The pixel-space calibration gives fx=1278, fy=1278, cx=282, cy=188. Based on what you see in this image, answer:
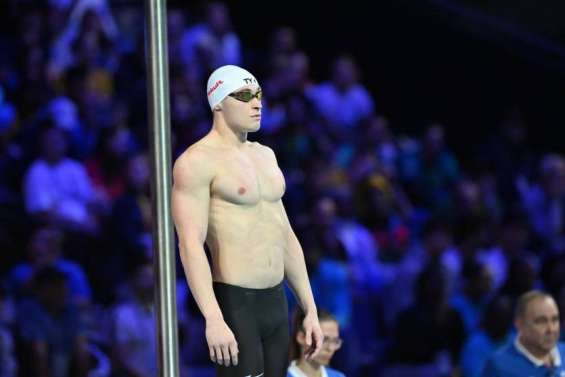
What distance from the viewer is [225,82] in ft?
17.6

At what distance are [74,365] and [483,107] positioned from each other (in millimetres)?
6676

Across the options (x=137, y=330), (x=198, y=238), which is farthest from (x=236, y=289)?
(x=137, y=330)

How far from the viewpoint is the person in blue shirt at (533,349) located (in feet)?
23.4

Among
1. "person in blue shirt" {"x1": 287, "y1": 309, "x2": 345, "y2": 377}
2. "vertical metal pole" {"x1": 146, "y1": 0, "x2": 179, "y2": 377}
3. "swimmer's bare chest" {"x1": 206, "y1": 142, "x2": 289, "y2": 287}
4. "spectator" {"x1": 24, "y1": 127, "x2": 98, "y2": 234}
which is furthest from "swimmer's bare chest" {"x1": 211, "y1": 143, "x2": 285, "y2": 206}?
"spectator" {"x1": 24, "y1": 127, "x2": 98, "y2": 234}

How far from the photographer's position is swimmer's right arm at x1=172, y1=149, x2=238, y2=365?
5.04 m

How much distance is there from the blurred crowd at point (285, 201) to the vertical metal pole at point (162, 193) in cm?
447

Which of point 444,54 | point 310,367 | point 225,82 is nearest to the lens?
point 225,82

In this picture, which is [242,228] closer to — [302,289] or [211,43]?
[302,289]

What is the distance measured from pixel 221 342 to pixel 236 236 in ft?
1.56

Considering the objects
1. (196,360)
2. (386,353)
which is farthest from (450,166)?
(196,360)

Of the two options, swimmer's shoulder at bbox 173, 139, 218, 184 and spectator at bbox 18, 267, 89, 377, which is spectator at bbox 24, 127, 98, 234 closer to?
spectator at bbox 18, 267, 89, 377

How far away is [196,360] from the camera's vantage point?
9.98 metres

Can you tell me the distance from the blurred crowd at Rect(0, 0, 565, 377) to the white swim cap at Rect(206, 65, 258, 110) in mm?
3871

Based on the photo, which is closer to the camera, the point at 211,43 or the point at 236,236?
the point at 236,236
